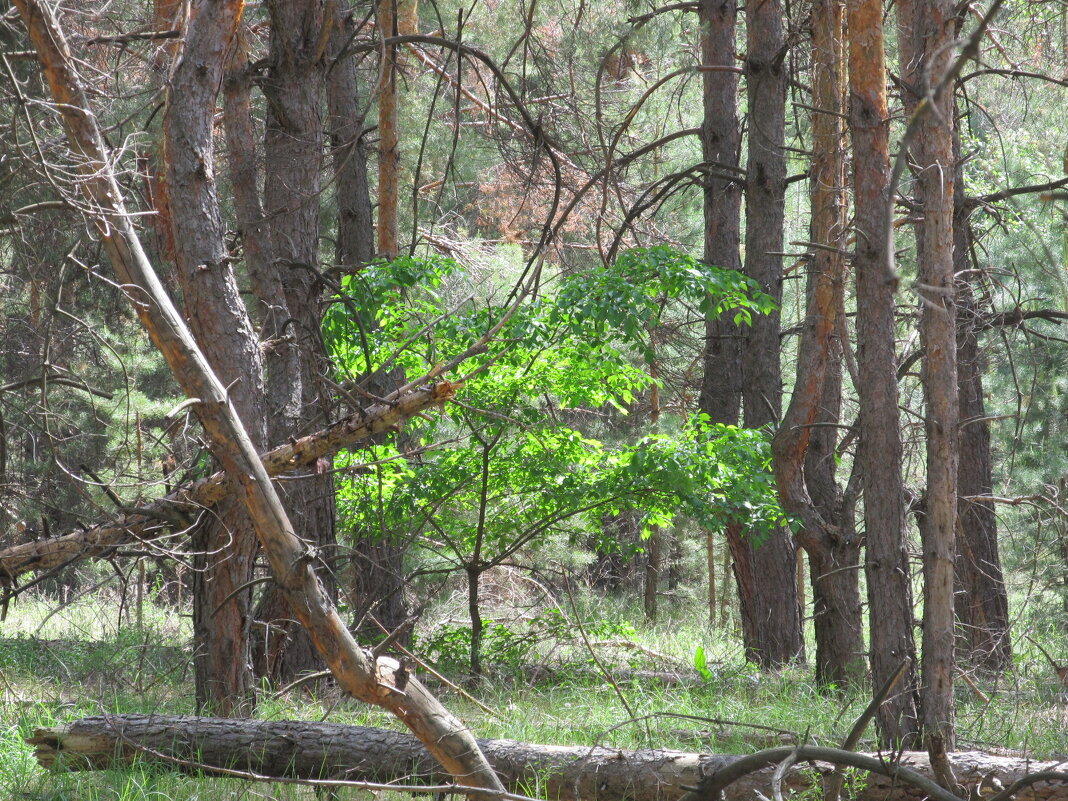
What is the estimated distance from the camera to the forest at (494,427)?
394cm

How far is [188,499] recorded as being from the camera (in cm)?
462

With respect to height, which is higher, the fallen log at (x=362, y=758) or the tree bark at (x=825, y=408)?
the tree bark at (x=825, y=408)

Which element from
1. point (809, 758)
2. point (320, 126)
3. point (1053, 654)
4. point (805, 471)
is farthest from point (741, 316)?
point (1053, 654)

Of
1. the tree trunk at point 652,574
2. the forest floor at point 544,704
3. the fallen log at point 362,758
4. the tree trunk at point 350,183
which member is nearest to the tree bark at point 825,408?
the forest floor at point 544,704

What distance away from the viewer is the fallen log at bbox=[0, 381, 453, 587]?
4570 mm

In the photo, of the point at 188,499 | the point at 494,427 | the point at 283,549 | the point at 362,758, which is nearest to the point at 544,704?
the point at 494,427

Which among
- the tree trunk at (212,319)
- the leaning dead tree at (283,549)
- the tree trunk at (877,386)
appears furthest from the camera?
the tree trunk at (877,386)

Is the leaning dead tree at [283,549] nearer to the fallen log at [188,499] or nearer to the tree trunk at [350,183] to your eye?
the fallen log at [188,499]

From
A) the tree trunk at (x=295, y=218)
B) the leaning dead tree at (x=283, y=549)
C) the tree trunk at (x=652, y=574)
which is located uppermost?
the tree trunk at (x=295, y=218)

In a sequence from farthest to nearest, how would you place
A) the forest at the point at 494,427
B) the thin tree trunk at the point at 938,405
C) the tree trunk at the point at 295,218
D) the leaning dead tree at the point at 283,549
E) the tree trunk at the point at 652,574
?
the tree trunk at the point at 652,574, the tree trunk at the point at 295,218, the thin tree trunk at the point at 938,405, the forest at the point at 494,427, the leaning dead tree at the point at 283,549

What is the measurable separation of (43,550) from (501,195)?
39.6 ft

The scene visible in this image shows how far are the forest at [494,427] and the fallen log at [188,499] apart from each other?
1.0 inches

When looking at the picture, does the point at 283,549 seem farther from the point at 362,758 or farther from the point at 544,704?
the point at 544,704

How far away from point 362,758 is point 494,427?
11.9 feet
